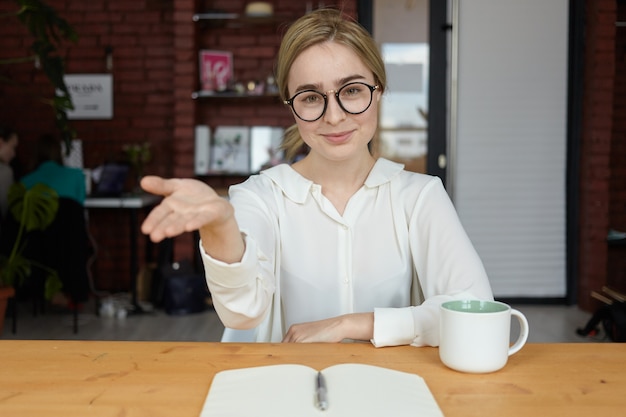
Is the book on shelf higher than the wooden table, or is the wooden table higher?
the book on shelf

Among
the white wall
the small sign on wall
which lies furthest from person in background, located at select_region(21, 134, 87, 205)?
the white wall

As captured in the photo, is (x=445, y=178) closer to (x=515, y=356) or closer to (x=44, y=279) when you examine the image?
(x=44, y=279)

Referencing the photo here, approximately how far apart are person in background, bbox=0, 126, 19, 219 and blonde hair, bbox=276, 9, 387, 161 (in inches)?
141

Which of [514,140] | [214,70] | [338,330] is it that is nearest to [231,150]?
[214,70]

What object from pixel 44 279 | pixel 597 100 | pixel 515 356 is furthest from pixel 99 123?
pixel 515 356

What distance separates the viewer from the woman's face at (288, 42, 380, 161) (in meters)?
1.36

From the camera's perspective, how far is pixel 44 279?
4.25 metres

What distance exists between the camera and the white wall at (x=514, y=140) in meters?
4.66

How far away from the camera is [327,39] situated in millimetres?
1390

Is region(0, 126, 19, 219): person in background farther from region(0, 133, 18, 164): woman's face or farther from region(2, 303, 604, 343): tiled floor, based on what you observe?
region(2, 303, 604, 343): tiled floor

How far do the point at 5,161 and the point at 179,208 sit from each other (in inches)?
170

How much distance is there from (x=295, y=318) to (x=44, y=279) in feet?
10.5

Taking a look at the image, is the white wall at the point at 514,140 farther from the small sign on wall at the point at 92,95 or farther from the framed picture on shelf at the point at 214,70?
the small sign on wall at the point at 92,95

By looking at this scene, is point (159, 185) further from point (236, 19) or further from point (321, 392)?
point (236, 19)
